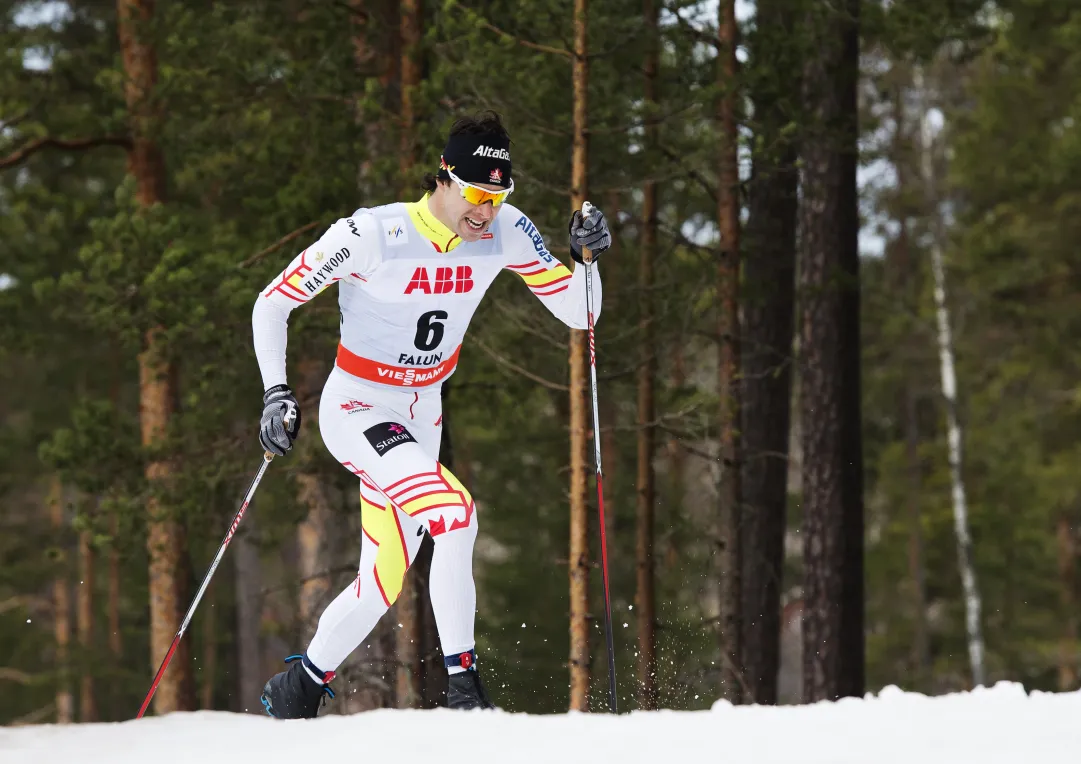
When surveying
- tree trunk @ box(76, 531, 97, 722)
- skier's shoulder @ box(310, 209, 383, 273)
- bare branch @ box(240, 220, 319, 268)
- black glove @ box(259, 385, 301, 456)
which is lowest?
tree trunk @ box(76, 531, 97, 722)

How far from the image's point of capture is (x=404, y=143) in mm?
11750

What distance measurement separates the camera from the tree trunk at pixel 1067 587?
1163 inches

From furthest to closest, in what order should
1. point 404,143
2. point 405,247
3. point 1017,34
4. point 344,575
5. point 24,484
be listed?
1. point 24,484
2. point 1017,34
3. point 344,575
4. point 404,143
5. point 405,247

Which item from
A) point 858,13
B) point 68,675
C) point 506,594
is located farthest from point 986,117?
point 68,675

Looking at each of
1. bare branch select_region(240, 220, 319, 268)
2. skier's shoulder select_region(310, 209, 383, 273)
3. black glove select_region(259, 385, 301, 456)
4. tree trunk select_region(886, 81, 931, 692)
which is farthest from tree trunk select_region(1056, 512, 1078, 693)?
black glove select_region(259, 385, 301, 456)

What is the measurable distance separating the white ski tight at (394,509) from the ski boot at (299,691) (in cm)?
13

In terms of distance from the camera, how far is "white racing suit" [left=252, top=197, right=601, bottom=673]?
20.6 ft

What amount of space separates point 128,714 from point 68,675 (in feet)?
30.6

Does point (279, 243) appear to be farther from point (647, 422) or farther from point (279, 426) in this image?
point (279, 426)

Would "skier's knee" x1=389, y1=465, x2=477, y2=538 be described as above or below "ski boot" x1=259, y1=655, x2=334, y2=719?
above

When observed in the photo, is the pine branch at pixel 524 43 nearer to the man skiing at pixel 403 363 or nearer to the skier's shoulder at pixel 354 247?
the man skiing at pixel 403 363

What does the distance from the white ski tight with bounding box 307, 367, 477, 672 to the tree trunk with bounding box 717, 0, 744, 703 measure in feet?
18.4

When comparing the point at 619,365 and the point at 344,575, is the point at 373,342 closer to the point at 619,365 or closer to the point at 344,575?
the point at 619,365

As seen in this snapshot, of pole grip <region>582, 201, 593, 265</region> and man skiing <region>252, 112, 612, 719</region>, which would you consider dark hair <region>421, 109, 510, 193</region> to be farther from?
pole grip <region>582, 201, 593, 265</region>
